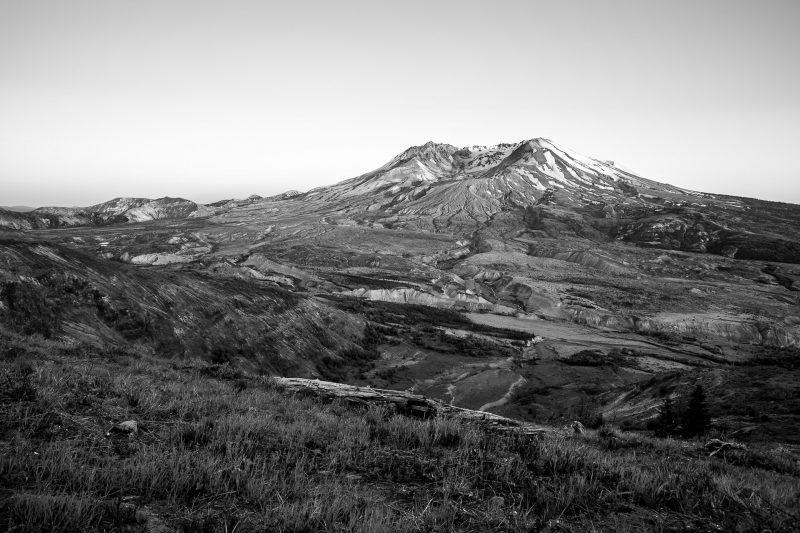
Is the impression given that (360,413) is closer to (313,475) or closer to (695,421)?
(313,475)

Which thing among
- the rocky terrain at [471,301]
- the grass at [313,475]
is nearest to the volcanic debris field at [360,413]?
the grass at [313,475]

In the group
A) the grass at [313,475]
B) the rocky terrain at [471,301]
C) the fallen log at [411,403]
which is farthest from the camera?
the rocky terrain at [471,301]

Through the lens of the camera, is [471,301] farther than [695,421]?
Yes

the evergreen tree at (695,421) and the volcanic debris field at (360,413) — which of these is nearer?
the volcanic debris field at (360,413)

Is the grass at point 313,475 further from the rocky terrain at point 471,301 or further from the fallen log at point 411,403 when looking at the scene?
the rocky terrain at point 471,301

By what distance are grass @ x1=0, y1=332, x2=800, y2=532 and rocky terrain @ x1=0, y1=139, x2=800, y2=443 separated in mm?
10322

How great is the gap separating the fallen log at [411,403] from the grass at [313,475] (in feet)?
4.64

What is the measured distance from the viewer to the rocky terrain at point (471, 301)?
81.5ft

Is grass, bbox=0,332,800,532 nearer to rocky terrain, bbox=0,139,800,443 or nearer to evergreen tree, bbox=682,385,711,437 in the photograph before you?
evergreen tree, bbox=682,385,711,437

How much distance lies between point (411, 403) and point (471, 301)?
82.5 m

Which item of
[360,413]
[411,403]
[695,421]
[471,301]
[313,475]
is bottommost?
[471,301]

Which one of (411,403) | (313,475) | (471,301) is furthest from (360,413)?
(471,301)

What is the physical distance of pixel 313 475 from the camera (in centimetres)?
543

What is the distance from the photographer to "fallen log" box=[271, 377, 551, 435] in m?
9.88
